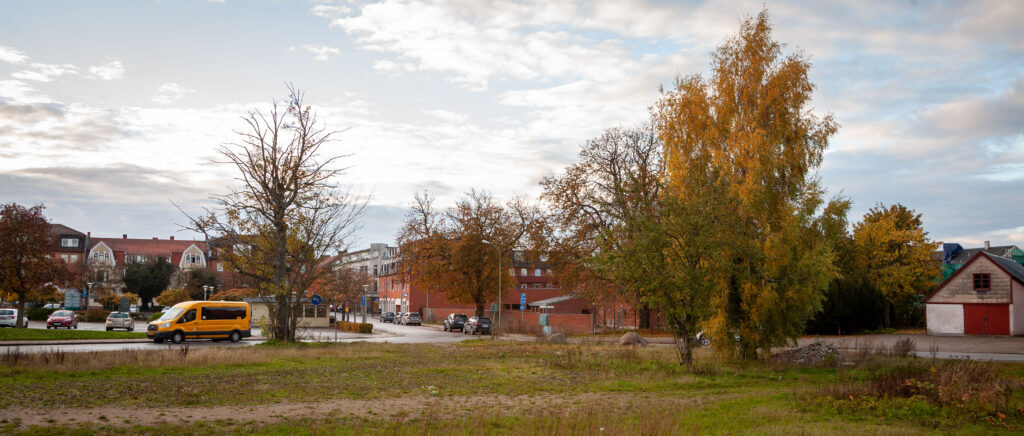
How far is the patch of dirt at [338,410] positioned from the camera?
441 inches

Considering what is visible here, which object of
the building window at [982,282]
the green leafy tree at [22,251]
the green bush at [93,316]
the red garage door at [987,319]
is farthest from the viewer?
the green bush at [93,316]

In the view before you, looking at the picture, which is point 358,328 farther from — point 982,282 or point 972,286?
point 982,282

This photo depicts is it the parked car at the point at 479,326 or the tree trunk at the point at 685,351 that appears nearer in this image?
the tree trunk at the point at 685,351

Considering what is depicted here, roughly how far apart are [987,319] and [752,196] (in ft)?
97.6

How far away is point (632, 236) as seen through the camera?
2259cm

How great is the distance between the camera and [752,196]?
2477 centimetres

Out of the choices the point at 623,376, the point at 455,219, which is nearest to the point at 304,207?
the point at 623,376

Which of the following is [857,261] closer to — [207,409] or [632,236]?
[632,236]

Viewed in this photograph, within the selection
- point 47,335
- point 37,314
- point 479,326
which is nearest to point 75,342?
point 47,335

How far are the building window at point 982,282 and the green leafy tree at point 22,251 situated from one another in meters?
56.1

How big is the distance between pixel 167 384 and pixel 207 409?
4.28 m

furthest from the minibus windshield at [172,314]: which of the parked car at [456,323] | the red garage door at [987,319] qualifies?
the red garage door at [987,319]

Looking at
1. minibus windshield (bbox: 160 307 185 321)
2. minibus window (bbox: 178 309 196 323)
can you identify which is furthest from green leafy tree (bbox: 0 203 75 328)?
minibus window (bbox: 178 309 196 323)

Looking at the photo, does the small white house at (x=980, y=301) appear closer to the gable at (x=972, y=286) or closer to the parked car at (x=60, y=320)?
the gable at (x=972, y=286)
